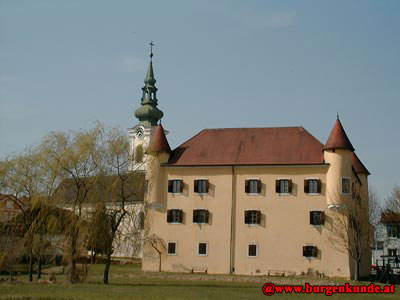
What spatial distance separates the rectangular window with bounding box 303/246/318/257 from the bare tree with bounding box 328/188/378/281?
4.49 feet

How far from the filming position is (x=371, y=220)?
41781 millimetres

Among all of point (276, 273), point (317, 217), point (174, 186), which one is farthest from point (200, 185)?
point (317, 217)

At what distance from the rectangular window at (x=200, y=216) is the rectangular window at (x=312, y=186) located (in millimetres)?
7980

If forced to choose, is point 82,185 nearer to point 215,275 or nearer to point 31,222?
point 31,222

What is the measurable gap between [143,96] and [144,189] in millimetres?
50264

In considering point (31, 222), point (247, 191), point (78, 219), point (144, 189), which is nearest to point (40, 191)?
point (31, 222)

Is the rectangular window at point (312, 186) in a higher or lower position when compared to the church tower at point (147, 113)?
lower

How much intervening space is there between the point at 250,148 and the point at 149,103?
130 ft

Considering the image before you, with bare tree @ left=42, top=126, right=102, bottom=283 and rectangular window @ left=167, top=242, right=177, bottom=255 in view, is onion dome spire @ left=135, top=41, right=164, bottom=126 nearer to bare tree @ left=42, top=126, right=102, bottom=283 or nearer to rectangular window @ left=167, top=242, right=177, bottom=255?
rectangular window @ left=167, top=242, right=177, bottom=255

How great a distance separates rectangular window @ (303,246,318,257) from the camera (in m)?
42.0

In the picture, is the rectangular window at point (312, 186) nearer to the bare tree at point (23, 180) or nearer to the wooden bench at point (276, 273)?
the wooden bench at point (276, 273)

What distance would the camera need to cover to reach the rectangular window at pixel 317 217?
42.3m

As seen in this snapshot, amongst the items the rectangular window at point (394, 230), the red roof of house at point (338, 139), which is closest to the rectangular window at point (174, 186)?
the red roof of house at point (338, 139)

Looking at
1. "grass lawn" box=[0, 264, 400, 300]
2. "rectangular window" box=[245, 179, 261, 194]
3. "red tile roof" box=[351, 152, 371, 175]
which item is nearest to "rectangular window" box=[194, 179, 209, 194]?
"rectangular window" box=[245, 179, 261, 194]
